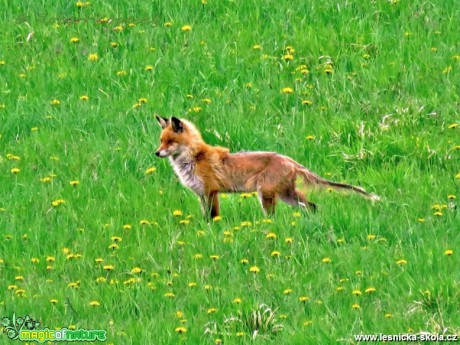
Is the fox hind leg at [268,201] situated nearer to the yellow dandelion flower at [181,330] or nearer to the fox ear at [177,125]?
the fox ear at [177,125]

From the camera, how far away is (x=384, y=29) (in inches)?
592

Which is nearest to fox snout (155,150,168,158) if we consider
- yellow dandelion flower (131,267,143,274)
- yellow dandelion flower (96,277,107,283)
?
yellow dandelion flower (131,267,143,274)

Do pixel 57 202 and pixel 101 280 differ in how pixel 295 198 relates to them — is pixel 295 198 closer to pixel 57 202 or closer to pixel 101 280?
pixel 57 202

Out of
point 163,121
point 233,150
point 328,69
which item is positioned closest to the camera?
point 163,121

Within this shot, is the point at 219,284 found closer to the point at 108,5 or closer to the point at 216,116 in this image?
the point at 216,116

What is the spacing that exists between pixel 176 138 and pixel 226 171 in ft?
2.39

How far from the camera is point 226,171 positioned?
11.7 m

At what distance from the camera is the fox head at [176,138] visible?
12062 millimetres

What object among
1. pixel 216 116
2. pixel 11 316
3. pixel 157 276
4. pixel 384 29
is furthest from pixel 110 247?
pixel 384 29

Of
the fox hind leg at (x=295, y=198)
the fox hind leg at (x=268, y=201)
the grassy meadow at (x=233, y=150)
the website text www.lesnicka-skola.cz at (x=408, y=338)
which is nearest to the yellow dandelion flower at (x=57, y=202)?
the grassy meadow at (x=233, y=150)

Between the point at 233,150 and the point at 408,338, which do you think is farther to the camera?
the point at 233,150

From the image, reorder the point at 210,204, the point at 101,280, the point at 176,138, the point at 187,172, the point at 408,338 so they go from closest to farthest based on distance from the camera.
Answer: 1. the point at 408,338
2. the point at 101,280
3. the point at 210,204
4. the point at 187,172
5. the point at 176,138

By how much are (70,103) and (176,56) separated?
1.62 meters

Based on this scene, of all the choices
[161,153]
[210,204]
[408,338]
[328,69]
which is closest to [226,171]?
[210,204]
